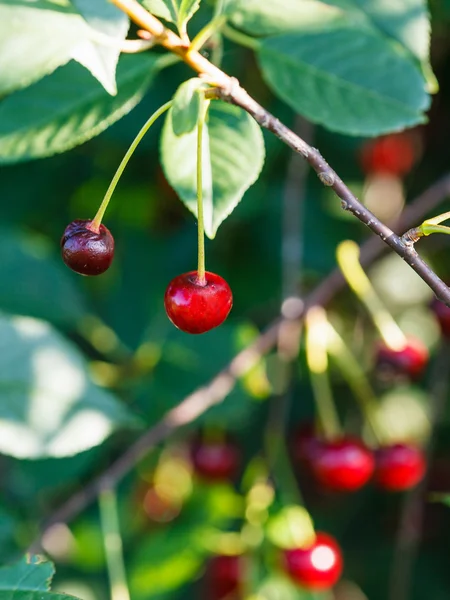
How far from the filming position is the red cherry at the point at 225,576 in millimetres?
1498

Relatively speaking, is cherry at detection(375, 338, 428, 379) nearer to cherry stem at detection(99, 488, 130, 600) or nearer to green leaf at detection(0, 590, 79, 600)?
cherry stem at detection(99, 488, 130, 600)

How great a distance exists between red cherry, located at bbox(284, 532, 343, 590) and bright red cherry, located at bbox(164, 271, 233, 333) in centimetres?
71

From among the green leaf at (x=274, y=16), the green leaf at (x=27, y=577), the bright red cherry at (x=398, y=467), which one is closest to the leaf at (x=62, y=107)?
the green leaf at (x=274, y=16)

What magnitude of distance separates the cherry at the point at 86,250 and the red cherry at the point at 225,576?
3.25ft

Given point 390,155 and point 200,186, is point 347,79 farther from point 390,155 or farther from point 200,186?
point 390,155

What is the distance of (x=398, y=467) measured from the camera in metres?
1.34

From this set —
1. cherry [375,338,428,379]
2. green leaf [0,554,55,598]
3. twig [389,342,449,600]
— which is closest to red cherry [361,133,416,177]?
twig [389,342,449,600]

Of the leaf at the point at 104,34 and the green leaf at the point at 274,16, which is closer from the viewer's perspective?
the leaf at the point at 104,34

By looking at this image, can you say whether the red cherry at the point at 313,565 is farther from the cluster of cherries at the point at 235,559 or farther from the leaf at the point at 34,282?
the leaf at the point at 34,282

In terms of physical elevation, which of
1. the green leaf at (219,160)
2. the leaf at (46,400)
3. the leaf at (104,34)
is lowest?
the leaf at (46,400)

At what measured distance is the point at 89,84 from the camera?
84 cm

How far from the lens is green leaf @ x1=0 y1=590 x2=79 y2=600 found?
642 millimetres

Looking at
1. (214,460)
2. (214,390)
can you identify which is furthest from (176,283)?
(214,460)

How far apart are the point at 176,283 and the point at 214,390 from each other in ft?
1.57
